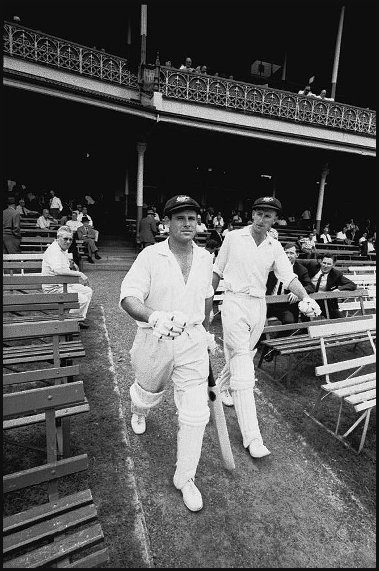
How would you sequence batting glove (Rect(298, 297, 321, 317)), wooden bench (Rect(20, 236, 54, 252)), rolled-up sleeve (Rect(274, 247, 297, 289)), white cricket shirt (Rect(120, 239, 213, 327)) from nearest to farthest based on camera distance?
white cricket shirt (Rect(120, 239, 213, 327))
batting glove (Rect(298, 297, 321, 317))
rolled-up sleeve (Rect(274, 247, 297, 289))
wooden bench (Rect(20, 236, 54, 252))

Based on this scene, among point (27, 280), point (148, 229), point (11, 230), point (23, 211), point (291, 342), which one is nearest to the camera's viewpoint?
point (27, 280)

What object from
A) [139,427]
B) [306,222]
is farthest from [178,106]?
[139,427]

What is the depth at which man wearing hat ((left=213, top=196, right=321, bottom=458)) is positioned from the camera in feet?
8.96

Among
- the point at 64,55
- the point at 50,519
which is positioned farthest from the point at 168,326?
the point at 64,55

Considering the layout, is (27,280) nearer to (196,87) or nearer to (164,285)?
(164,285)

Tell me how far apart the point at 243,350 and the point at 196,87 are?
12.5 meters

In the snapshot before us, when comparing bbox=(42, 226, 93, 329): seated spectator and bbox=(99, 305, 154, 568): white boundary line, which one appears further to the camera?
bbox=(42, 226, 93, 329): seated spectator

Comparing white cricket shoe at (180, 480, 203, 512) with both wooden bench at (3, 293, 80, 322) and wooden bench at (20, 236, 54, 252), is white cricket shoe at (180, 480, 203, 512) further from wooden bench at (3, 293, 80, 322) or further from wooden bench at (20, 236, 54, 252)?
wooden bench at (20, 236, 54, 252)

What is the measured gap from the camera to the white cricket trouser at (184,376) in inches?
86.0

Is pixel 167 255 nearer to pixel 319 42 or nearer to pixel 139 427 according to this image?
pixel 139 427

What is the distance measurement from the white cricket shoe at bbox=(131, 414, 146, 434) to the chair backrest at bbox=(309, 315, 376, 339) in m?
1.80

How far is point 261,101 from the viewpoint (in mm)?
13508

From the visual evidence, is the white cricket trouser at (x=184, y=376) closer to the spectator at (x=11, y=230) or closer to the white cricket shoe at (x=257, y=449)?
the white cricket shoe at (x=257, y=449)

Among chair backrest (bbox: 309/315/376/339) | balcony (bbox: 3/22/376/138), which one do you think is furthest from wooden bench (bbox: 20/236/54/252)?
chair backrest (bbox: 309/315/376/339)
